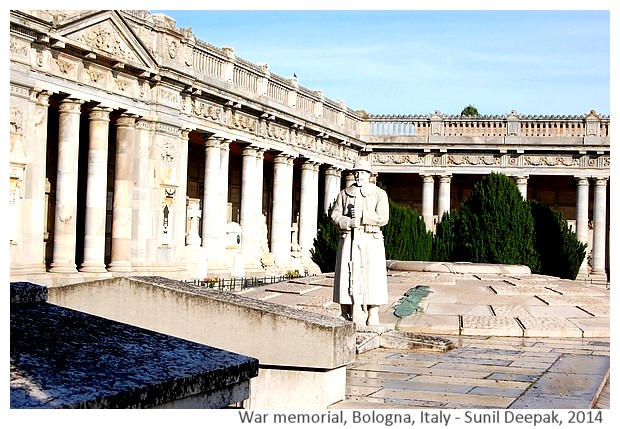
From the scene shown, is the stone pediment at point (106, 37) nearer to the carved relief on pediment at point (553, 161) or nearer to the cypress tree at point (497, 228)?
the cypress tree at point (497, 228)

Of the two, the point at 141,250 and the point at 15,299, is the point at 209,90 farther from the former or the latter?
the point at 15,299

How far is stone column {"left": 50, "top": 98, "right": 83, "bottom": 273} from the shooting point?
25.7 m

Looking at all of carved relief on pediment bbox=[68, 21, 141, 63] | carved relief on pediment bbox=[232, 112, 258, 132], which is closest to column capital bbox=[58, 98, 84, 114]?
carved relief on pediment bbox=[68, 21, 141, 63]

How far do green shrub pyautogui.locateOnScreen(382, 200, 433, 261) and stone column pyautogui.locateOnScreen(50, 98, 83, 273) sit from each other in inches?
476

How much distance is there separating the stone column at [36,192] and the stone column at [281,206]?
57.9ft

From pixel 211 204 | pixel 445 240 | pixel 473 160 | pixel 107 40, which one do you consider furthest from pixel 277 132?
pixel 473 160

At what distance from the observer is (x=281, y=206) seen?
136ft

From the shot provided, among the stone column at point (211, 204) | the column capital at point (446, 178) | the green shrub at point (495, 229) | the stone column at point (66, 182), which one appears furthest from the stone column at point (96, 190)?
the column capital at point (446, 178)

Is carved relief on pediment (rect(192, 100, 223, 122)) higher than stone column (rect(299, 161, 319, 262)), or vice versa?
carved relief on pediment (rect(192, 100, 223, 122))

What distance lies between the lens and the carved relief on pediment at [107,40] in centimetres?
2536

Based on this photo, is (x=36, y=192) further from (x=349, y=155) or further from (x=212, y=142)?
(x=349, y=155)

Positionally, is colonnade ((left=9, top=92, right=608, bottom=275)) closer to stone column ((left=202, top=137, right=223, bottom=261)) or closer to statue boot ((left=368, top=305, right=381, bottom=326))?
stone column ((left=202, top=137, right=223, bottom=261))

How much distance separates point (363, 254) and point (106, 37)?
15898 millimetres
